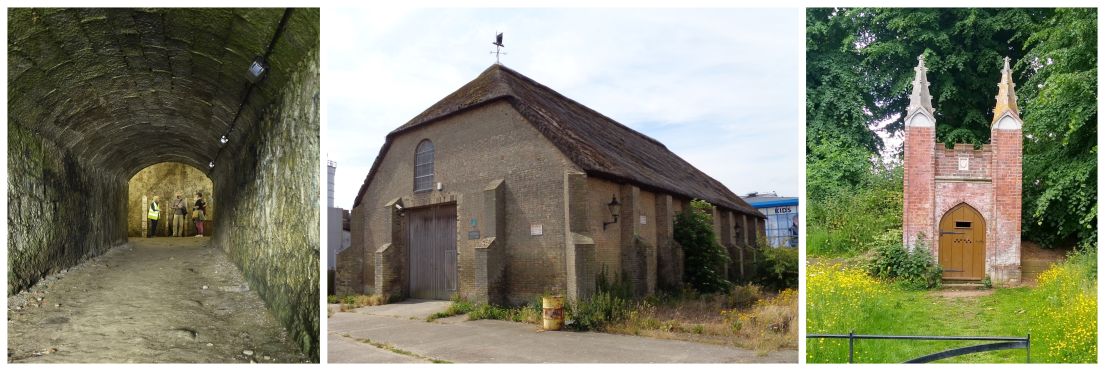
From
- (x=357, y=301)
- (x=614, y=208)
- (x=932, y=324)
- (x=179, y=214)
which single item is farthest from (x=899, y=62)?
(x=179, y=214)

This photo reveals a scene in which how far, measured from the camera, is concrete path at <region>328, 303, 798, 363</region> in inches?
315

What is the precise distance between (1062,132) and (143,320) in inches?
622

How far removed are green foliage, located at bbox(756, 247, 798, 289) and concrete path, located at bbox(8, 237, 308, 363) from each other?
436 inches

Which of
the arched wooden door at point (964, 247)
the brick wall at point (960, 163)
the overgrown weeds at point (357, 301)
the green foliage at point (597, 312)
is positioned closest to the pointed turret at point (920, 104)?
the brick wall at point (960, 163)

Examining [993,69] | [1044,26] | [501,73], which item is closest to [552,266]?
[501,73]

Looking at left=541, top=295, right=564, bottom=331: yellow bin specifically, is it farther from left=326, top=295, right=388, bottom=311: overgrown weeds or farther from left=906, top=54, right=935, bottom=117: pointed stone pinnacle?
left=906, top=54, right=935, bottom=117: pointed stone pinnacle

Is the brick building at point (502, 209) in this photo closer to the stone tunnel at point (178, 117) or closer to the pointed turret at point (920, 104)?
the stone tunnel at point (178, 117)

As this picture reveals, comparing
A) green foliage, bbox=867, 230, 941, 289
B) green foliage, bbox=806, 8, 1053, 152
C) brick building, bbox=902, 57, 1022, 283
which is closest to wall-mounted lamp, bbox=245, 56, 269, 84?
green foliage, bbox=867, 230, 941, 289

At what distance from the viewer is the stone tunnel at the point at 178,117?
18.5 ft

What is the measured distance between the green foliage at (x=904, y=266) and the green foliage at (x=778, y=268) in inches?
66.1

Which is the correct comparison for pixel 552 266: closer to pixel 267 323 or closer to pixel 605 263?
pixel 605 263

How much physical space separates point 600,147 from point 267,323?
28.9 ft

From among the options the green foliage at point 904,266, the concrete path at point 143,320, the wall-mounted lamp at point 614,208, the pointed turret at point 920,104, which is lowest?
the green foliage at point 904,266

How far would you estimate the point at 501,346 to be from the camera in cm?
885
